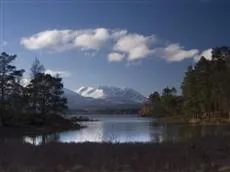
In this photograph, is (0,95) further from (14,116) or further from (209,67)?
(209,67)

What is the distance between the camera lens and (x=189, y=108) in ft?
485

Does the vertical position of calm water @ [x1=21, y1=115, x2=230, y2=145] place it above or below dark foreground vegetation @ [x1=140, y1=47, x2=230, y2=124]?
below

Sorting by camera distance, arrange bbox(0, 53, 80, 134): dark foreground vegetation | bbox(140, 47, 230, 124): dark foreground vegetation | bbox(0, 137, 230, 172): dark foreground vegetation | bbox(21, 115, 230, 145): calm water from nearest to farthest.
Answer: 1. bbox(0, 137, 230, 172): dark foreground vegetation
2. bbox(21, 115, 230, 145): calm water
3. bbox(0, 53, 80, 134): dark foreground vegetation
4. bbox(140, 47, 230, 124): dark foreground vegetation

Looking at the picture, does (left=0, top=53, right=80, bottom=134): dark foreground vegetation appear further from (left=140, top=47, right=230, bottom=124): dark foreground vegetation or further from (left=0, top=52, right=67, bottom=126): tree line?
(left=140, top=47, right=230, bottom=124): dark foreground vegetation

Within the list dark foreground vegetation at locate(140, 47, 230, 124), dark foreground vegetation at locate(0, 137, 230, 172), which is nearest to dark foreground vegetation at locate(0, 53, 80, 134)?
dark foreground vegetation at locate(140, 47, 230, 124)

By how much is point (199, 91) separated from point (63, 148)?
368ft

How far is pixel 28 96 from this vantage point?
3856 inches

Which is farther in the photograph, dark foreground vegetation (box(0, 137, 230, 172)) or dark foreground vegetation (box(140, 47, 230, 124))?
dark foreground vegetation (box(140, 47, 230, 124))

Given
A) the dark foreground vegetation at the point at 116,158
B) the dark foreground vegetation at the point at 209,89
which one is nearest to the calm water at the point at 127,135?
the dark foreground vegetation at the point at 116,158

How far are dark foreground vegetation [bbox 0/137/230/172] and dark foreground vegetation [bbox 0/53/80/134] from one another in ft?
174

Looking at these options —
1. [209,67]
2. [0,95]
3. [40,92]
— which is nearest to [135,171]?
[0,95]

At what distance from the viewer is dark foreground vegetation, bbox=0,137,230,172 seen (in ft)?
73.2

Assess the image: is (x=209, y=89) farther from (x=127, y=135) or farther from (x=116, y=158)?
(x=116, y=158)

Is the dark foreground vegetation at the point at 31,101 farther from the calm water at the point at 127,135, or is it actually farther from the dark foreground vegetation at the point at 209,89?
the dark foreground vegetation at the point at 209,89
